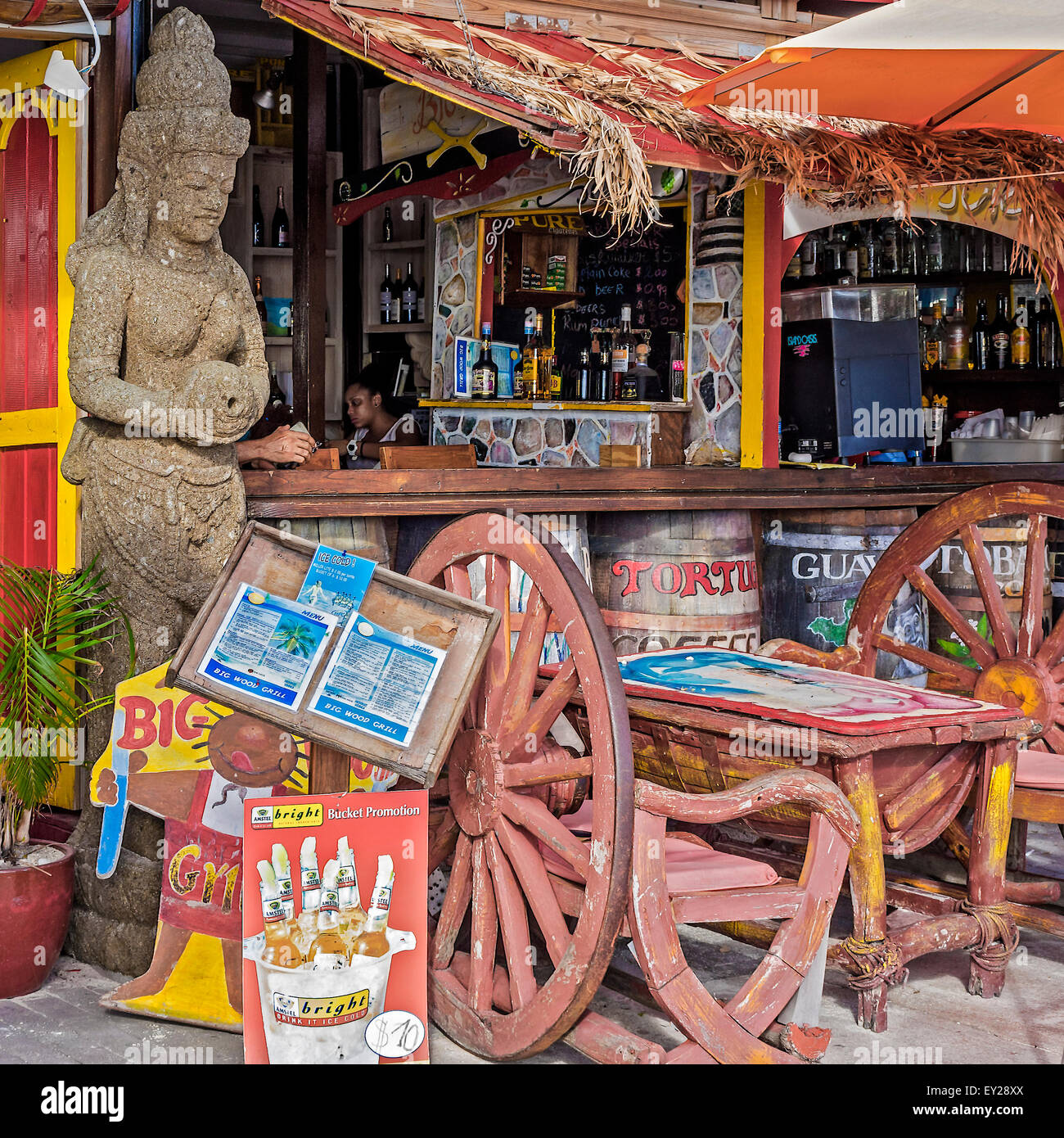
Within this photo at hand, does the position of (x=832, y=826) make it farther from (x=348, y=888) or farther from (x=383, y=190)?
(x=383, y=190)

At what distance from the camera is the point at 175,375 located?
12.9ft

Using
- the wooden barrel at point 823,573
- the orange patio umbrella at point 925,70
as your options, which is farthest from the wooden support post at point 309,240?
the wooden barrel at point 823,573

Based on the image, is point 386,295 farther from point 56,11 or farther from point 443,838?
point 443,838

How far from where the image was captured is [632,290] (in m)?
7.62

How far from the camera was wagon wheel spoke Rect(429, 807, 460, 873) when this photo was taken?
3.44 meters

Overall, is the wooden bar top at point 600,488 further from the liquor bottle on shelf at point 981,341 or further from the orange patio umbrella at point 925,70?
the liquor bottle on shelf at point 981,341

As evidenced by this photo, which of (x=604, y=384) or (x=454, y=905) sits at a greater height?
(x=604, y=384)

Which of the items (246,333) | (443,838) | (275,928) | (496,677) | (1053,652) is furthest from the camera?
(1053,652)

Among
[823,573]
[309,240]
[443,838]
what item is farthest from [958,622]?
[309,240]

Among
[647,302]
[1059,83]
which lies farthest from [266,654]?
[647,302]

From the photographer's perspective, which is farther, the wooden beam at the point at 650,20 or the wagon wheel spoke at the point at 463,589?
the wooden beam at the point at 650,20

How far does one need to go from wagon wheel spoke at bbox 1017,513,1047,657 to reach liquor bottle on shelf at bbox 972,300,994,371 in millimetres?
3631

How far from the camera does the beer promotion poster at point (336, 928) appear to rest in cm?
289

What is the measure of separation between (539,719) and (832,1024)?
1.22m
